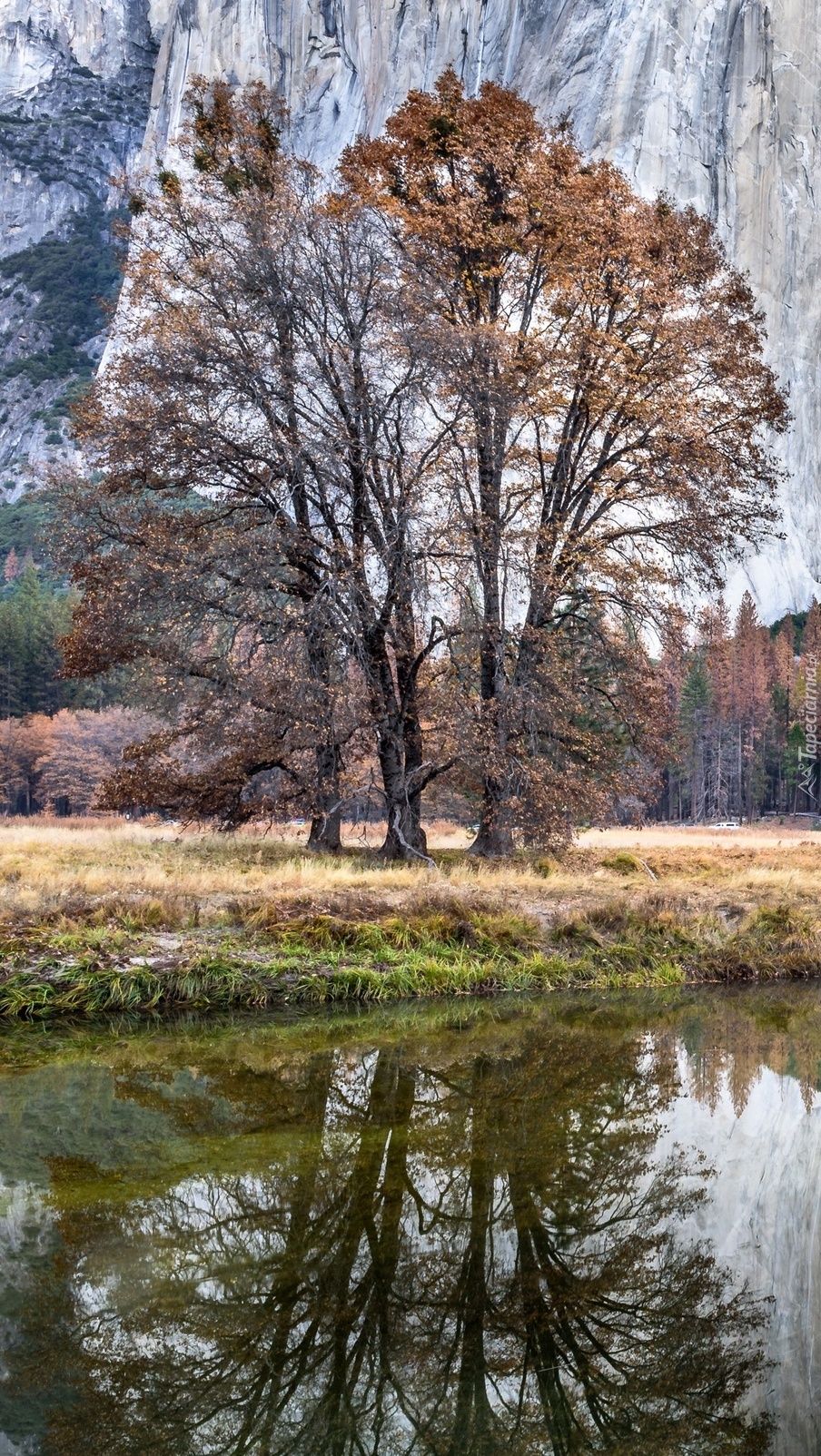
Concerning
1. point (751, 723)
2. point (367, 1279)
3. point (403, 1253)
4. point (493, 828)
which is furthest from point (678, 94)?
point (367, 1279)

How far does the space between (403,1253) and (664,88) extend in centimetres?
6591

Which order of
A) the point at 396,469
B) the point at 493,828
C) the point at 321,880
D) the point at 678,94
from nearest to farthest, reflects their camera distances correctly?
the point at 321,880 → the point at 396,469 → the point at 493,828 → the point at 678,94

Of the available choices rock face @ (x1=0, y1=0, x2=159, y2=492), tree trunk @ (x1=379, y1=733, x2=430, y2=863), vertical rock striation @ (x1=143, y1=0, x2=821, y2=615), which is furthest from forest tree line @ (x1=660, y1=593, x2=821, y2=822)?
rock face @ (x1=0, y1=0, x2=159, y2=492)

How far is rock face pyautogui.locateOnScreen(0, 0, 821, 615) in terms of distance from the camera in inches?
2288

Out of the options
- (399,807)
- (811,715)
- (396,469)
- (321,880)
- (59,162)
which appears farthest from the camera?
(59,162)

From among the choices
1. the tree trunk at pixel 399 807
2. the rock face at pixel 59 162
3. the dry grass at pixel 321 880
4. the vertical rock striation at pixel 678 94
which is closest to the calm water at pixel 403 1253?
the dry grass at pixel 321 880

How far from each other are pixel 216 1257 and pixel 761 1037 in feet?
22.2

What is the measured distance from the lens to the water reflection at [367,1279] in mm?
3699

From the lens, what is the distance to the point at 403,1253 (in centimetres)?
503

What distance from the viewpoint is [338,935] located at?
11.9 m

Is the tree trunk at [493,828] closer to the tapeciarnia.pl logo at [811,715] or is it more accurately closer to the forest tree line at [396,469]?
the forest tree line at [396,469]

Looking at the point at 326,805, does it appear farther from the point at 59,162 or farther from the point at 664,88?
the point at 59,162

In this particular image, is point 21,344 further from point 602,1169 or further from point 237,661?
point 602,1169

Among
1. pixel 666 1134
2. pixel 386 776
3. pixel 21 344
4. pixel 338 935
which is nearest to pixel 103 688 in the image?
pixel 386 776
